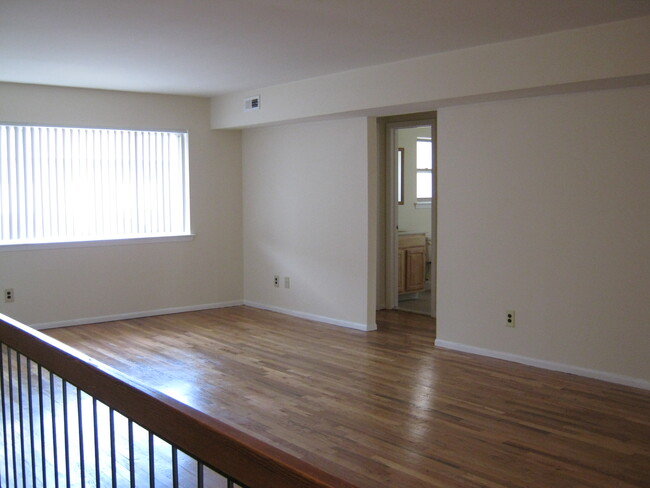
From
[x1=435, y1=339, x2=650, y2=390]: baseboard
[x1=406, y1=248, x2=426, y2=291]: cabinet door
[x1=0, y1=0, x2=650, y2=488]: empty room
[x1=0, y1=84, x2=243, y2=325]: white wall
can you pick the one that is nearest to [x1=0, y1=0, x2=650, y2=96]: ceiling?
[x1=0, y1=0, x2=650, y2=488]: empty room

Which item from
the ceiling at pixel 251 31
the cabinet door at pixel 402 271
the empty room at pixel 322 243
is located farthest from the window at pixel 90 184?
the cabinet door at pixel 402 271

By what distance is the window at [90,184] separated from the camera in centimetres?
638

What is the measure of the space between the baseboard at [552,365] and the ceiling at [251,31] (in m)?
2.41

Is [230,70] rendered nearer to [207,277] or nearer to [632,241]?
[207,277]

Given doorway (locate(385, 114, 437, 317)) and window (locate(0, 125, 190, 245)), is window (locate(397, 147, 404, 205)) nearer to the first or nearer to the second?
doorway (locate(385, 114, 437, 317))

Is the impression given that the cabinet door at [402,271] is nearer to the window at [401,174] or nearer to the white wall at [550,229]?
the window at [401,174]

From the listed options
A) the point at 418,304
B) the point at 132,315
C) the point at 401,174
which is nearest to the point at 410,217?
the point at 401,174

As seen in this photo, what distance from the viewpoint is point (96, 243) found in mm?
6820

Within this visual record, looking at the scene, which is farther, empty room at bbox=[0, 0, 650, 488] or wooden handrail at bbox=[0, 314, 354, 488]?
empty room at bbox=[0, 0, 650, 488]

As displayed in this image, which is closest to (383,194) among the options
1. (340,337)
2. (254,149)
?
(254,149)

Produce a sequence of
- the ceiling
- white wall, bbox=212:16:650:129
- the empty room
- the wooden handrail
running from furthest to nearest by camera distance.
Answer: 1. white wall, bbox=212:16:650:129
2. the ceiling
3. the empty room
4. the wooden handrail

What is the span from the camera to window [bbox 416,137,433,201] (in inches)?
352

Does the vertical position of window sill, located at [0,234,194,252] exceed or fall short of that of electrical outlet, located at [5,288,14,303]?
it exceeds it

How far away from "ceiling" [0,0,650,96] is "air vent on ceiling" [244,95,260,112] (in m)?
0.89
